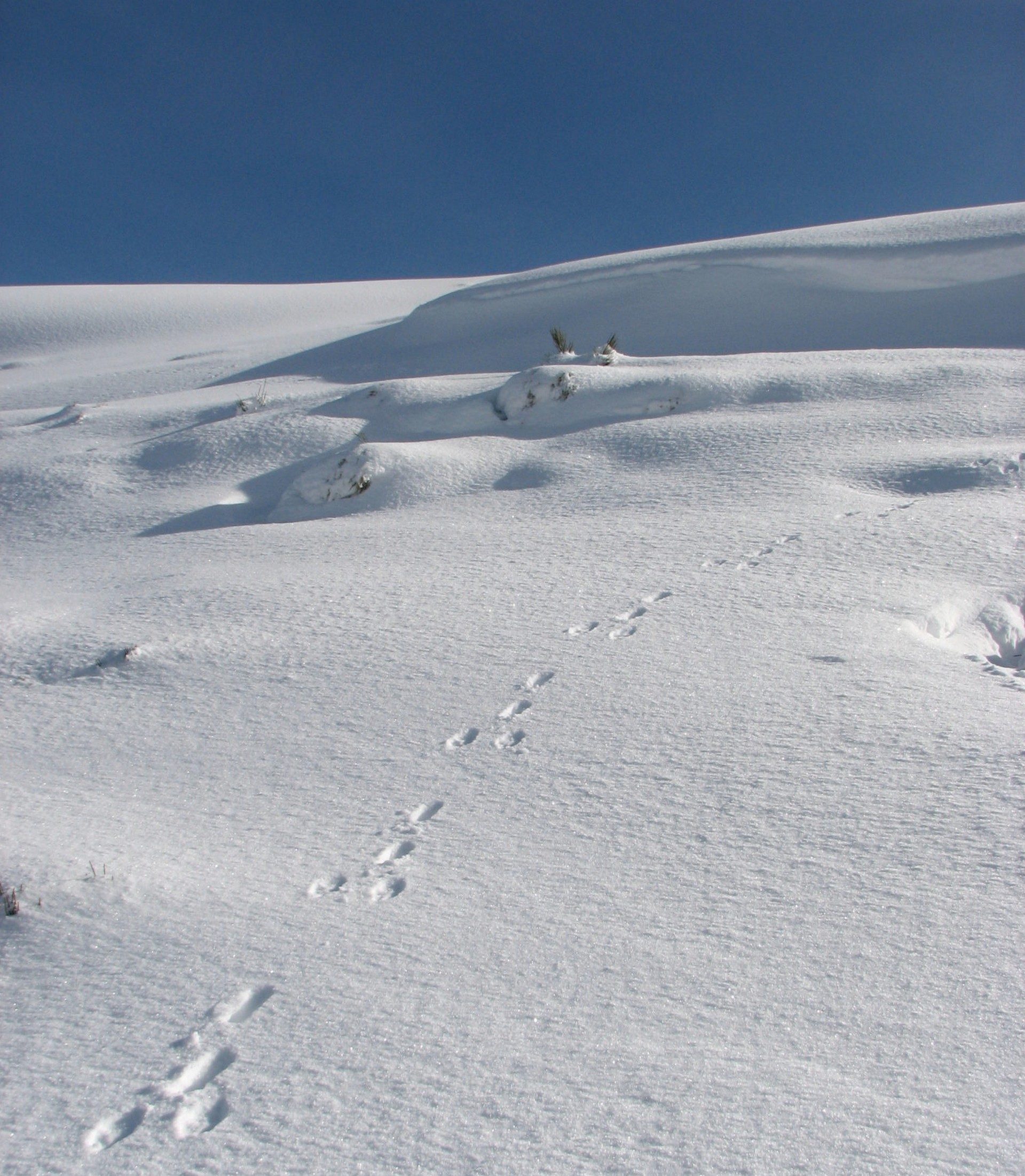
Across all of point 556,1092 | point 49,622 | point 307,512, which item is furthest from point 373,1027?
point 307,512

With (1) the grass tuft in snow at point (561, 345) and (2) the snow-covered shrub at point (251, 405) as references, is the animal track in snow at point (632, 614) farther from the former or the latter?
(2) the snow-covered shrub at point (251, 405)

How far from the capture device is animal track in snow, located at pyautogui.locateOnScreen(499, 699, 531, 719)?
8.30ft

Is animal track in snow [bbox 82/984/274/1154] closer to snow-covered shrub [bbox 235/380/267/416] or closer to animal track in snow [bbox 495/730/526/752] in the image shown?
animal track in snow [bbox 495/730/526/752]

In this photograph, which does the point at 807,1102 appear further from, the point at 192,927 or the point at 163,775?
the point at 163,775

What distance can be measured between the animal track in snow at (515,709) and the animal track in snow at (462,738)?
0.10 m

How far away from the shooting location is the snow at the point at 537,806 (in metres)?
1.33

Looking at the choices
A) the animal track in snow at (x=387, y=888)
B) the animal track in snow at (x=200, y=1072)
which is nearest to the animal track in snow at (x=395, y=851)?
the animal track in snow at (x=387, y=888)

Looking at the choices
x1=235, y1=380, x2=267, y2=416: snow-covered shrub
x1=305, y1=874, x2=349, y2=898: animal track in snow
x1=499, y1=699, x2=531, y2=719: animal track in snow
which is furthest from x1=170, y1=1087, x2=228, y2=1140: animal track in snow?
x1=235, y1=380, x2=267, y2=416: snow-covered shrub

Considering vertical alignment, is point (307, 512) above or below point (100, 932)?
above

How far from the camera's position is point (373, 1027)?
1.49 metres

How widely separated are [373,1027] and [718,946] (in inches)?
25.0

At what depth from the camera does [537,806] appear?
6.88 feet

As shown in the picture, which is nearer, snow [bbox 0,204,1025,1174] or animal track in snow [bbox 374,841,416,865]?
snow [bbox 0,204,1025,1174]

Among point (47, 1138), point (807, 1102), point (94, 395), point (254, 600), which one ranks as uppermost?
point (94, 395)
